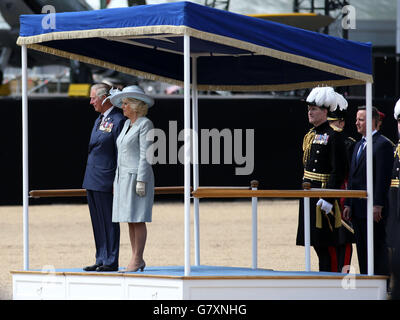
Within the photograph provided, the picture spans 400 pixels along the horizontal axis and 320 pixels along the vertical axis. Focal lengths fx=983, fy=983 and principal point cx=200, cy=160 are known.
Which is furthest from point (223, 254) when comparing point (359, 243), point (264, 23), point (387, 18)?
point (387, 18)

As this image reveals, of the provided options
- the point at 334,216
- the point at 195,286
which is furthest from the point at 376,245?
the point at 195,286

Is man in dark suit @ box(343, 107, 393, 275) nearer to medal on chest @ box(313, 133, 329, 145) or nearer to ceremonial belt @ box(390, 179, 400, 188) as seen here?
ceremonial belt @ box(390, 179, 400, 188)

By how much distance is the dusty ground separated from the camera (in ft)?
35.3

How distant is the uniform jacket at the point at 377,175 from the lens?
7.45 metres

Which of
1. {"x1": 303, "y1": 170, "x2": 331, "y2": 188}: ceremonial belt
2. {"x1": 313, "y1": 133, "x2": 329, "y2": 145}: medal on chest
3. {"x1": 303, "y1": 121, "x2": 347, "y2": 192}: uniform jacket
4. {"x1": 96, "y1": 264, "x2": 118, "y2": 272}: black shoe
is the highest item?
{"x1": 313, "y1": 133, "x2": 329, "y2": 145}: medal on chest

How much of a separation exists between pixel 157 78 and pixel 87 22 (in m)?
1.71

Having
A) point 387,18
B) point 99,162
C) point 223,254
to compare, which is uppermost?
point 387,18

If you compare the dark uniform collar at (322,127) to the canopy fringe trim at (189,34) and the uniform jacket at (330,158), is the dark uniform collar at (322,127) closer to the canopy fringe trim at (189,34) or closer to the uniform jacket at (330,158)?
the uniform jacket at (330,158)

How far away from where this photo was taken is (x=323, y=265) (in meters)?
7.98

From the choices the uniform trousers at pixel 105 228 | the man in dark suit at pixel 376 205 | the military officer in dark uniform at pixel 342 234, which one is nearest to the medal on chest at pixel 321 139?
the military officer in dark uniform at pixel 342 234

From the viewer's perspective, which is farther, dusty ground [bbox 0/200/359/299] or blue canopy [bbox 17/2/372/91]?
dusty ground [bbox 0/200/359/299]

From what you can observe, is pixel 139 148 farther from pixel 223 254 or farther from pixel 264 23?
pixel 223 254

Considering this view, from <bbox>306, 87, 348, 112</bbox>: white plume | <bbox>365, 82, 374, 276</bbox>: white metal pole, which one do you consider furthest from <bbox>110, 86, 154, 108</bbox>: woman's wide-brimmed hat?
<bbox>365, 82, 374, 276</bbox>: white metal pole

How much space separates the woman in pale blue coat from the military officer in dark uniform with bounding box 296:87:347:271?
1497 mm
